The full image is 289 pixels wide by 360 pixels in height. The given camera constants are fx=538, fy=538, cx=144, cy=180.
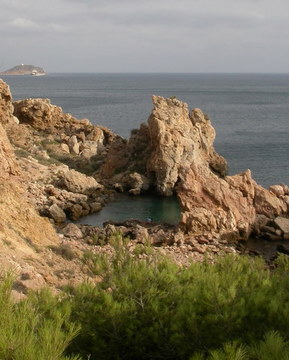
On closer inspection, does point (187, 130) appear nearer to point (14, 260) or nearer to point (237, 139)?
point (237, 139)

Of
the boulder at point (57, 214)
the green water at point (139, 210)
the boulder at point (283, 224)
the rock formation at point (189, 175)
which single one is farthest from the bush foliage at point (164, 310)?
the green water at point (139, 210)

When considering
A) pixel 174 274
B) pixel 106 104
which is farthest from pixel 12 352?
pixel 106 104

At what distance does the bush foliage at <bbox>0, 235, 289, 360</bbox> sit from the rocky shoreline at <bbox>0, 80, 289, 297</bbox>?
1.82 m

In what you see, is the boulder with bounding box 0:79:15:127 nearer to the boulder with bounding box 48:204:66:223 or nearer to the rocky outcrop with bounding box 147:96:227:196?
the rocky outcrop with bounding box 147:96:227:196

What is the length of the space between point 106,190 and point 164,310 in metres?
30.6

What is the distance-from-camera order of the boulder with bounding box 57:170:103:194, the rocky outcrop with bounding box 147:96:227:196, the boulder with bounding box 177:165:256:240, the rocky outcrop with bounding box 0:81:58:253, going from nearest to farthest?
the rocky outcrop with bounding box 0:81:58:253
the boulder with bounding box 177:165:256:240
the boulder with bounding box 57:170:103:194
the rocky outcrop with bounding box 147:96:227:196

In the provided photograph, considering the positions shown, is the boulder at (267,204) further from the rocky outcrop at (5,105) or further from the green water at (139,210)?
the rocky outcrop at (5,105)

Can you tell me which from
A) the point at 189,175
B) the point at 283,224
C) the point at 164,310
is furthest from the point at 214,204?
the point at 164,310

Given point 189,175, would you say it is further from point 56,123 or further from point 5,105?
point 56,123

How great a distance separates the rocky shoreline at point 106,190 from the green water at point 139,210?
0.83 meters

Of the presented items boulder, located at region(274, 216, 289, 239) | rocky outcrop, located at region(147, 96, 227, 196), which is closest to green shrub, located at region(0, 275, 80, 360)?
boulder, located at region(274, 216, 289, 239)

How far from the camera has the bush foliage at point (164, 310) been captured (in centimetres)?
945

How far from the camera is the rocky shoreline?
67.6ft

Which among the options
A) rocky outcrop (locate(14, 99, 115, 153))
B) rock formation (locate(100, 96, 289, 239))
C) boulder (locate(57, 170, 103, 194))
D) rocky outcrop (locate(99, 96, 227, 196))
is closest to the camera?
rock formation (locate(100, 96, 289, 239))
